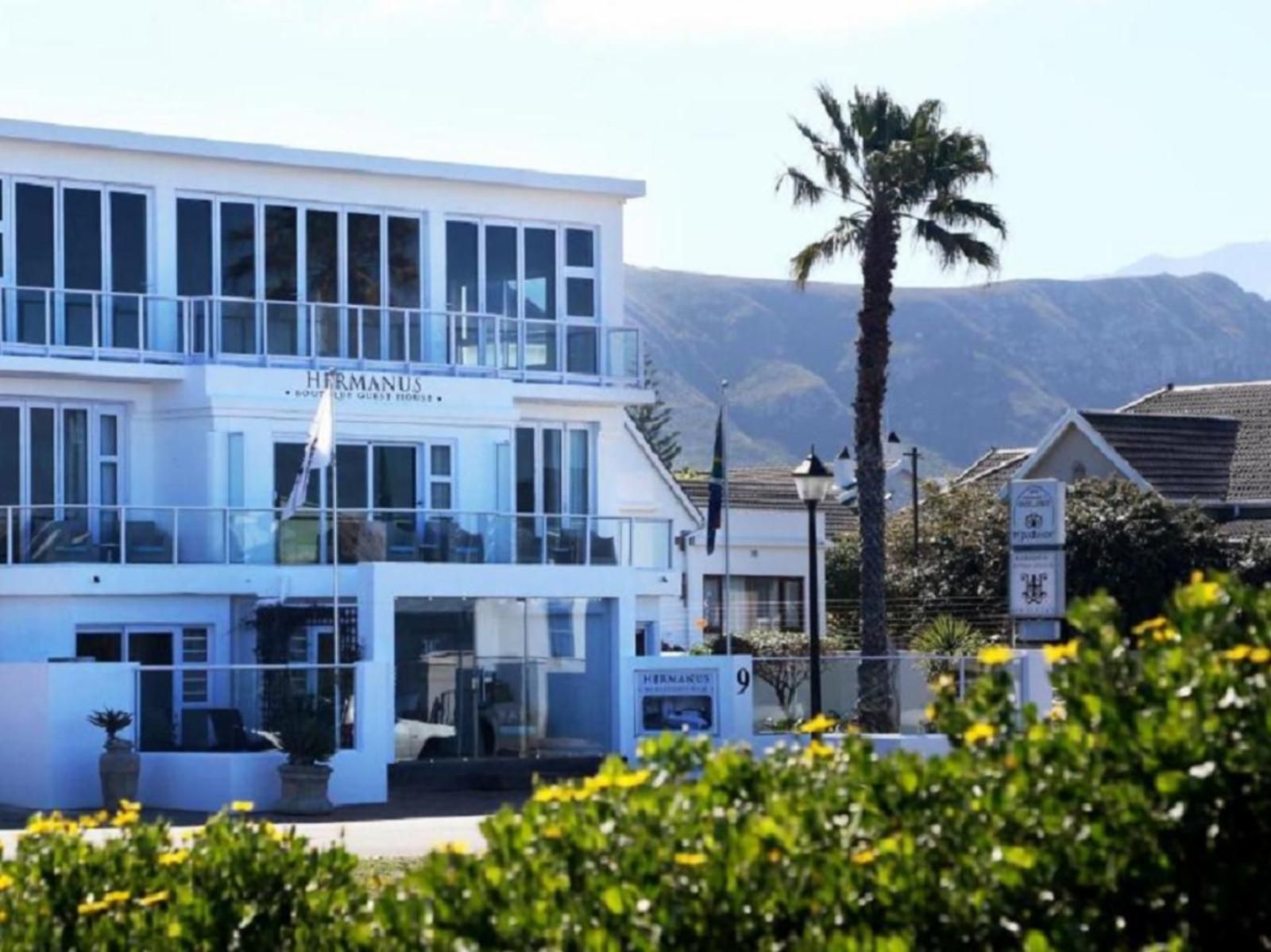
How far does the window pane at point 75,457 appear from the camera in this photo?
38125mm

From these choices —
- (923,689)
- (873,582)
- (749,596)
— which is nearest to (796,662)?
(923,689)

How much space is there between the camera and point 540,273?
4244 cm

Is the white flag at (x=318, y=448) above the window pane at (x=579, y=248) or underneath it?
underneath

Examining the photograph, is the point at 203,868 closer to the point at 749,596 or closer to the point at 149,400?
the point at 149,400

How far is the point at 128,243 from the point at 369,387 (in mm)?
4010

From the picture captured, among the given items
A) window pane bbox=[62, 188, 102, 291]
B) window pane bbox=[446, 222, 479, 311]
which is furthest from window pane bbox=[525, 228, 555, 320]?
window pane bbox=[62, 188, 102, 291]

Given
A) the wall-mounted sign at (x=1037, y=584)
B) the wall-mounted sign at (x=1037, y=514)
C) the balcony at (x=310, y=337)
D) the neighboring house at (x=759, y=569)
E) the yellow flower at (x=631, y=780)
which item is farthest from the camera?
the neighboring house at (x=759, y=569)

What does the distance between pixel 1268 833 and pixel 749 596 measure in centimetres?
5650

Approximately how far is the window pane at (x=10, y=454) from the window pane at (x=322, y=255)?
487cm

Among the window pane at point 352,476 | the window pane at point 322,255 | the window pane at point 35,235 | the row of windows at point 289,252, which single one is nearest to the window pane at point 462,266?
the row of windows at point 289,252

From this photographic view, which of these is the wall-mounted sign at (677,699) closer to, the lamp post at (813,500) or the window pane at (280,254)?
the lamp post at (813,500)

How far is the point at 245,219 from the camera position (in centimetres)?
3947

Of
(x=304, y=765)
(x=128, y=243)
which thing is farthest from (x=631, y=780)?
(x=128, y=243)

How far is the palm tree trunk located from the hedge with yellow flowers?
33.2m
